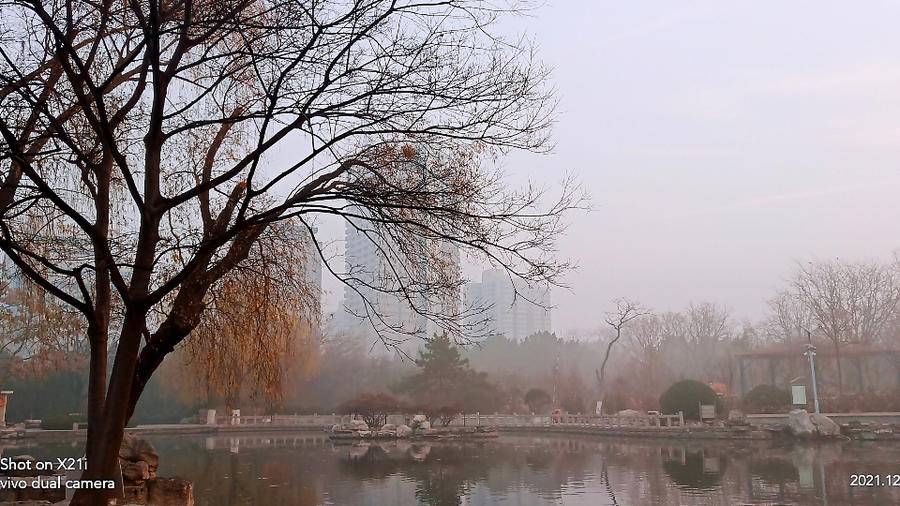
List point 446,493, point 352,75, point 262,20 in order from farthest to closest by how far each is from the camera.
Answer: point 446,493, point 262,20, point 352,75

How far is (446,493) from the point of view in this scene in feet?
40.5

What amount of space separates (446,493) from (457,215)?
8316 millimetres

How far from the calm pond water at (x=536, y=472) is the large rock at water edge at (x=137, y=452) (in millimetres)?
1909

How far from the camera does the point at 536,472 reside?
15.2 meters

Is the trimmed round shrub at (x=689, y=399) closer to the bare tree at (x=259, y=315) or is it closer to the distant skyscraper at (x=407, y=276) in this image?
the distant skyscraper at (x=407, y=276)

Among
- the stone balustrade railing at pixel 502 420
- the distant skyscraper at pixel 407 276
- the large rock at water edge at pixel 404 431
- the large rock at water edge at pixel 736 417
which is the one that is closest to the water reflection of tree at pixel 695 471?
the large rock at water edge at pixel 736 417

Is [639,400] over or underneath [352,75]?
underneath

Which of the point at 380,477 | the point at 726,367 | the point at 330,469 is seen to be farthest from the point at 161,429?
the point at 726,367

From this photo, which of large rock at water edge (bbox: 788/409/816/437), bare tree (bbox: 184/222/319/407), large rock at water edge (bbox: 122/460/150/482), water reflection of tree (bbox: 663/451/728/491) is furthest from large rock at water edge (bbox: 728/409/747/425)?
bare tree (bbox: 184/222/319/407)

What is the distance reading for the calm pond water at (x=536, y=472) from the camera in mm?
11422

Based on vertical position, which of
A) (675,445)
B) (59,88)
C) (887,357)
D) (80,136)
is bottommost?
(675,445)

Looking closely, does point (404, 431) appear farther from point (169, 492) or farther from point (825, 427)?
point (169, 492)

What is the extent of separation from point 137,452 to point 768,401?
23.6 m

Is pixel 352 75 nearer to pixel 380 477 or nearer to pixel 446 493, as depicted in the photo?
pixel 446 493
